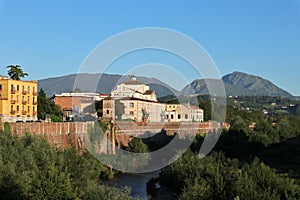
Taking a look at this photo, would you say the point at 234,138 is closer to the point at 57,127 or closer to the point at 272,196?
the point at 57,127

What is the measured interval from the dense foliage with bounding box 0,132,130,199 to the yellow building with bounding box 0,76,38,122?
11538 millimetres

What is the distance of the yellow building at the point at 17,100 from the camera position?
Answer: 5122 cm

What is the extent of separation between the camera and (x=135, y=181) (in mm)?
41875

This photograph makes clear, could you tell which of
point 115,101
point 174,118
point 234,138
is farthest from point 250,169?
point 174,118

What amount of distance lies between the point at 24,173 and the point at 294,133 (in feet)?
180

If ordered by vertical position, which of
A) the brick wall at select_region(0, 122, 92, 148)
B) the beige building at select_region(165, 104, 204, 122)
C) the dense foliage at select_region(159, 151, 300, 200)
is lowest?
the dense foliage at select_region(159, 151, 300, 200)

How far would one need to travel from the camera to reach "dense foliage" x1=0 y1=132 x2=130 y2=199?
20.8 metres

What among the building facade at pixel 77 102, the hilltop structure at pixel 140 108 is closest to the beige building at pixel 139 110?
the hilltop structure at pixel 140 108

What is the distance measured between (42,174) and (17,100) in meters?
32.7

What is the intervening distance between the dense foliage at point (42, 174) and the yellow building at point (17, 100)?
454 inches

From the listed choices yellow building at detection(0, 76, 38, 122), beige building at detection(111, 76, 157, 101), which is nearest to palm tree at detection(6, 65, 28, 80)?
yellow building at detection(0, 76, 38, 122)

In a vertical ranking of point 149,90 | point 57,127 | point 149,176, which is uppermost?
point 149,90

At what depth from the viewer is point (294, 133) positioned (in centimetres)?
7400

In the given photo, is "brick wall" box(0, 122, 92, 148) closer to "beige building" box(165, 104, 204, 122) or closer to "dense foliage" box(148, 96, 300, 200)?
"dense foliage" box(148, 96, 300, 200)
